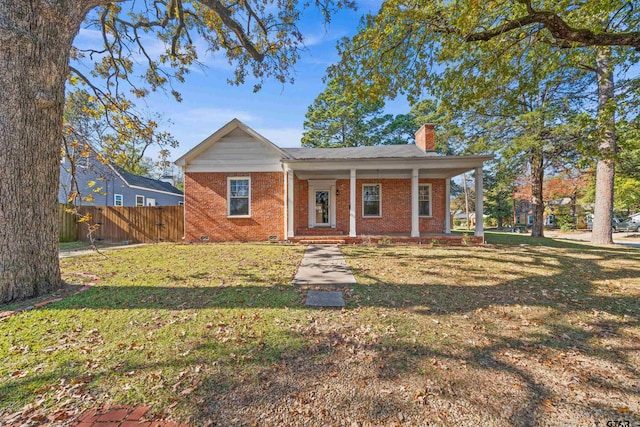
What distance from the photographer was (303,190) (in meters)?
12.9

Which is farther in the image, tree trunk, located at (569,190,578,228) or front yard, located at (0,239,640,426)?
tree trunk, located at (569,190,578,228)

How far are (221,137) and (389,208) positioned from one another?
8325 millimetres

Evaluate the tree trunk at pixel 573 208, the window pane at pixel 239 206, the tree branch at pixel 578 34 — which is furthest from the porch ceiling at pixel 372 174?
the tree trunk at pixel 573 208

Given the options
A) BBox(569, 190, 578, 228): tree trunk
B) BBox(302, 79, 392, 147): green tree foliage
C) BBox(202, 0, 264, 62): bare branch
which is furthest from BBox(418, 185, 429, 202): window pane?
BBox(569, 190, 578, 228): tree trunk

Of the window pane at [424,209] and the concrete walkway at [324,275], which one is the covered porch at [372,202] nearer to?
the window pane at [424,209]

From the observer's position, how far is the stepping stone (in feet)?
13.6

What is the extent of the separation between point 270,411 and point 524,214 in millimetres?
48059

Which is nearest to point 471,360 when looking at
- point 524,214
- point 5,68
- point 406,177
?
point 5,68

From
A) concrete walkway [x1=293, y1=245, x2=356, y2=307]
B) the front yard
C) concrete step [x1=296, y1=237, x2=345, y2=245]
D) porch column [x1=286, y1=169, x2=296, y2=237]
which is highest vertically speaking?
porch column [x1=286, y1=169, x2=296, y2=237]

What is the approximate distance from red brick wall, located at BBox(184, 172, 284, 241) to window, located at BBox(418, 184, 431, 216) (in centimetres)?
679

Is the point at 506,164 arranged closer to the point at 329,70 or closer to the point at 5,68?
the point at 329,70

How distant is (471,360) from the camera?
8.68 feet

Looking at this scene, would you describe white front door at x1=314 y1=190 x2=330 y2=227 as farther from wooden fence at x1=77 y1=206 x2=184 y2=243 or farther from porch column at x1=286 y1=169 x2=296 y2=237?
wooden fence at x1=77 y1=206 x2=184 y2=243

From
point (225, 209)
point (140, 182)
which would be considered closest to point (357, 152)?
point (225, 209)
